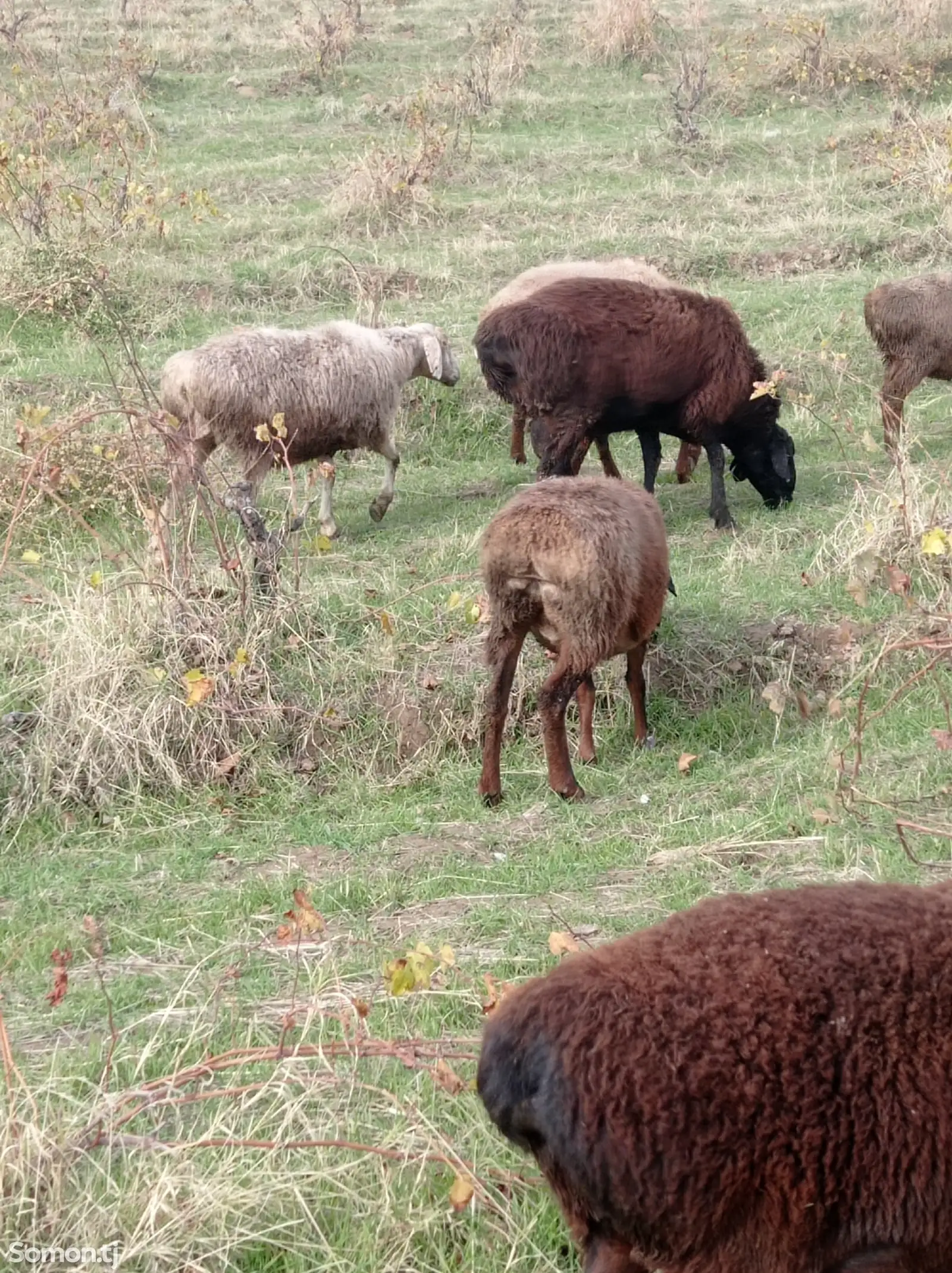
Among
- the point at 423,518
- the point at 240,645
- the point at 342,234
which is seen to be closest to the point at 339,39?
the point at 342,234

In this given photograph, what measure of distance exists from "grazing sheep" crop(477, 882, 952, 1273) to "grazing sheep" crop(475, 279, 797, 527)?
22.2ft

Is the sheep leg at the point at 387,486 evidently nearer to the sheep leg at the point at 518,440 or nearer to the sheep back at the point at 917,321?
the sheep leg at the point at 518,440

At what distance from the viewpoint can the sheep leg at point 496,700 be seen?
19.9ft

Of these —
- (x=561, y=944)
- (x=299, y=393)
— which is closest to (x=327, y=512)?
(x=299, y=393)

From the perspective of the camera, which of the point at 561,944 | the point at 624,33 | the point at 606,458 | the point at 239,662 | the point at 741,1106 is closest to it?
the point at 741,1106

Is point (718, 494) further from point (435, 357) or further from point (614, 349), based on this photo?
point (435, 357)

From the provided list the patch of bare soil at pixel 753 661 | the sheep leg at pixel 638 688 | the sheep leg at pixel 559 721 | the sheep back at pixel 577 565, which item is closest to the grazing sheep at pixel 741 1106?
the sheep back at pixel 577 565

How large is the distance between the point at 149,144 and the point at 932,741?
45.2 feet

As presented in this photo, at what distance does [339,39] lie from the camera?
2011cm

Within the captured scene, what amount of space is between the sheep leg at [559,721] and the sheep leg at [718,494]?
3.53 meters

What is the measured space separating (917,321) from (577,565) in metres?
5.53

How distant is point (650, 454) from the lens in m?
9.67

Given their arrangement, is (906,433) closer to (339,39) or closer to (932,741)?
(932,741)

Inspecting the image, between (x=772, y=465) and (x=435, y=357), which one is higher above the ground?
(x=435, y=357)
